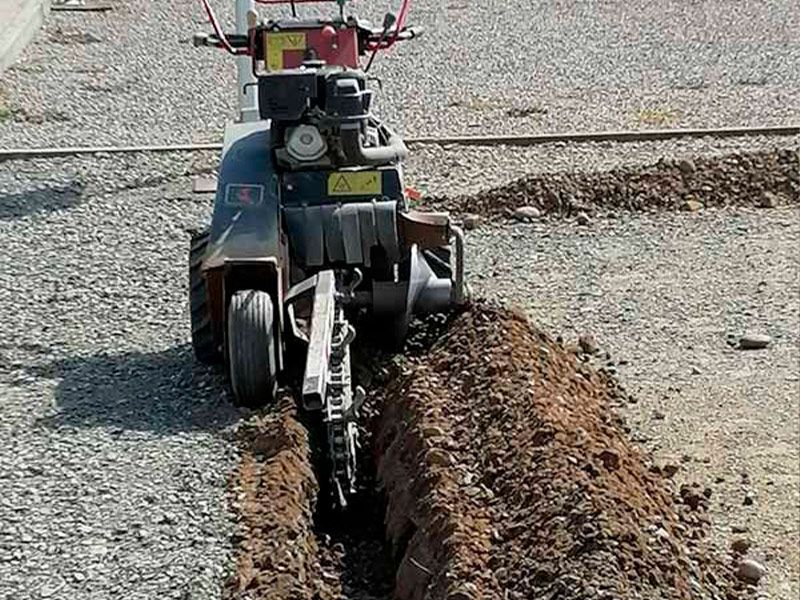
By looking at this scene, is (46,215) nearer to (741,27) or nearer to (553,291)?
(553,291)

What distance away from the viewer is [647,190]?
425 inches

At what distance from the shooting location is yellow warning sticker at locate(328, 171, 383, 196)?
7.32 meters

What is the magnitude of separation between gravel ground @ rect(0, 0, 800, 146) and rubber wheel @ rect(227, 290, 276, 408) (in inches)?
257

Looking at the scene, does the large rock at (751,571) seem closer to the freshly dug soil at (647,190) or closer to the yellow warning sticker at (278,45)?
the yellow warning sticker at (278,45)

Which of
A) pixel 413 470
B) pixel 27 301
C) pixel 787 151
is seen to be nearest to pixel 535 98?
pixel 787 151

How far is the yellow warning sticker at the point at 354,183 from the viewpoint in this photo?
732cm

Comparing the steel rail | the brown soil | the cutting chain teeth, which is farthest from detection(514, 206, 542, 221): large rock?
the cutting chain teeth

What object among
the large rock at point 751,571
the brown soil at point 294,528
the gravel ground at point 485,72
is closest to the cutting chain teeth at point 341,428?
the brown soil at point 294,528

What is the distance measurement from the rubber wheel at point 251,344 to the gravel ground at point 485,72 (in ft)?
21.4

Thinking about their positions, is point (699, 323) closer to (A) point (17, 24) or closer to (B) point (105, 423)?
(B) point (105, 423)

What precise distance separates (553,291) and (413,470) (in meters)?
2.80

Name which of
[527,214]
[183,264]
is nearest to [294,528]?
[183,264]

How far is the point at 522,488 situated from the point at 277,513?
0.79m

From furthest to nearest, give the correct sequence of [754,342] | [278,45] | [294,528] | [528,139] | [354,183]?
A: [528,139] → [278,45] → [754,342] → [354,183] → [294,528]
